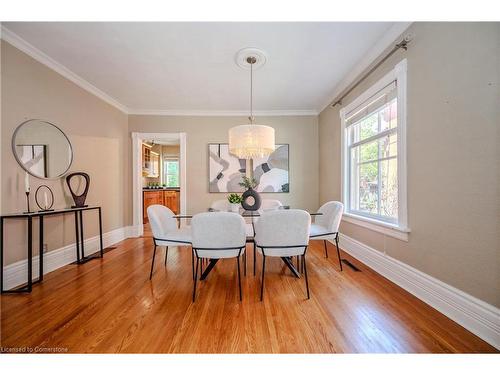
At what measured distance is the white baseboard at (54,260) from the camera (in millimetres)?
1930

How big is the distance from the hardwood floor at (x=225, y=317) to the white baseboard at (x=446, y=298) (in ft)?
0.19

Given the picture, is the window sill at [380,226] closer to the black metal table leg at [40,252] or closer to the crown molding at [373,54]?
the crown molding at [373,54]

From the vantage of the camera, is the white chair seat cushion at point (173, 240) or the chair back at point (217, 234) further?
the white chair seat cushion at point (173, 240)

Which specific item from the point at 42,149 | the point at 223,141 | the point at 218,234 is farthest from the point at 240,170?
the point at 42,149

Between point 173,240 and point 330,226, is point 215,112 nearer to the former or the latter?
point 173,240

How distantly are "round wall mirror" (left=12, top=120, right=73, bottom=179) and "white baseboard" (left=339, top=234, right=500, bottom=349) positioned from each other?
3993mm

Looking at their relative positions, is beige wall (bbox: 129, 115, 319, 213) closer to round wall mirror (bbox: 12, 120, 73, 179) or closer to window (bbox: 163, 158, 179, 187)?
round wall mirror (bbox: 12, 120, 73, 179)

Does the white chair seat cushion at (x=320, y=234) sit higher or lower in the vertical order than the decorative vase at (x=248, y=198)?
lower

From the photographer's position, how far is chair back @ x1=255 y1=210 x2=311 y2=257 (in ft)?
5.40

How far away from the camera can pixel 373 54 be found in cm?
219

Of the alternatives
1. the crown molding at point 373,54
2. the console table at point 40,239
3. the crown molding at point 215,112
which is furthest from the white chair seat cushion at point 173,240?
the crown molding at point 373,54
